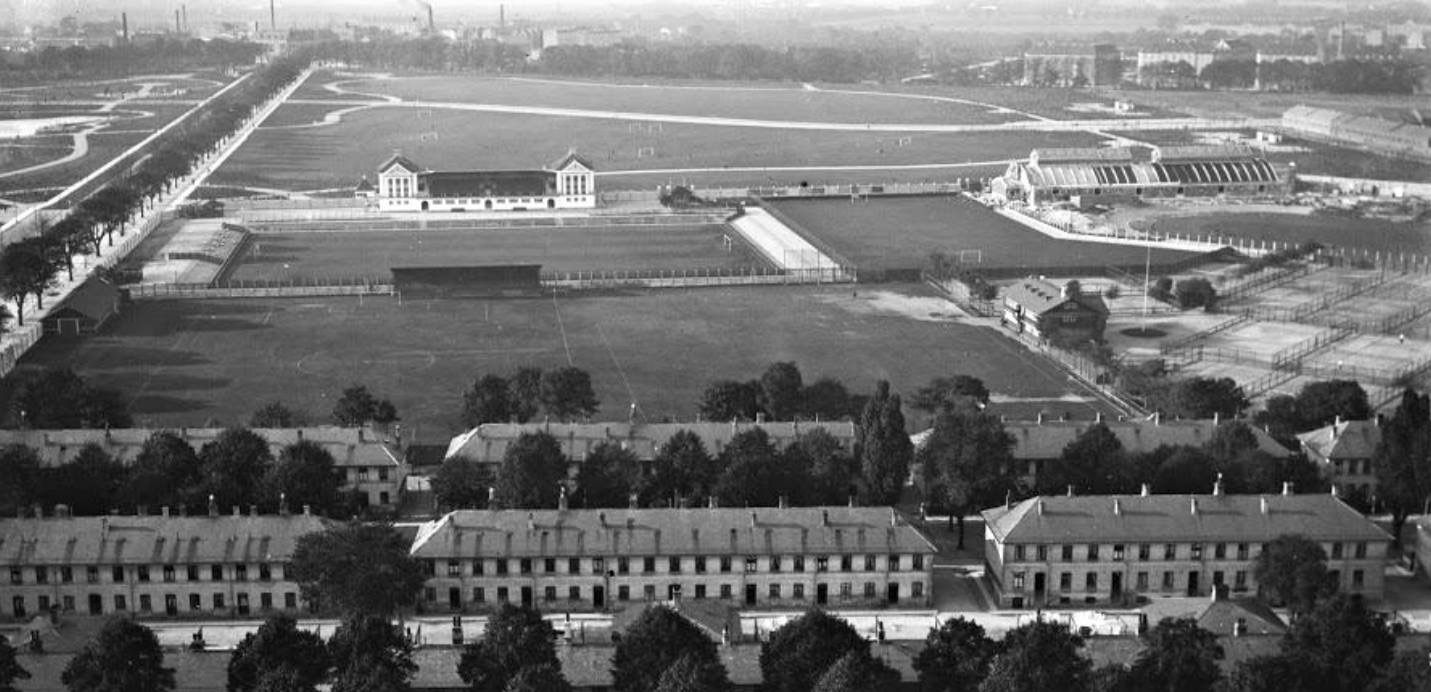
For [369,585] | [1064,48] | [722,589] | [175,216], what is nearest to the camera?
[369,585]

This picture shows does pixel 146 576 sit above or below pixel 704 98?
below

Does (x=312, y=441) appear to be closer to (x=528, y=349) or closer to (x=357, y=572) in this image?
(x=357, y=572)

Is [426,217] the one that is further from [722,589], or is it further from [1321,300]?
[722,589]

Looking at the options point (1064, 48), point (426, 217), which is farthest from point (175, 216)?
point (1064, 48)

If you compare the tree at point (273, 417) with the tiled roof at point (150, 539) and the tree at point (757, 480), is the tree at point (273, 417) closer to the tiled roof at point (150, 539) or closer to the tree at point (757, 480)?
the tiled roof at point (150, 539)

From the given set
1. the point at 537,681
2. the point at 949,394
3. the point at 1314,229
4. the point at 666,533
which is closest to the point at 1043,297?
the point at 949,394

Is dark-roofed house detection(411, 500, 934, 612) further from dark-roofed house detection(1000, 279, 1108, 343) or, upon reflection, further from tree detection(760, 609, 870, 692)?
dark-roofed house detection(1000, 279, 1108, 343)
